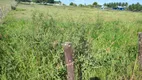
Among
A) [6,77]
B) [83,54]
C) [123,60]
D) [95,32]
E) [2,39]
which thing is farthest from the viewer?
[95,32]

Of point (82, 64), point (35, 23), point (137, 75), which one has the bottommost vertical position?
point (137, 75)

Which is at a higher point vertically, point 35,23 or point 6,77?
point 35,23

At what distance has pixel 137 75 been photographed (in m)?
4.09

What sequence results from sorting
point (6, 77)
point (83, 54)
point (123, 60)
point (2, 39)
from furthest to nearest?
point (2, 39), point (123, 60), point (83, 54), point (6, 77)

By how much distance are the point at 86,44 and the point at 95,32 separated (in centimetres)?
264

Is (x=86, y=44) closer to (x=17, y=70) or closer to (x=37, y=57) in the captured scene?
(x=37, y=57)

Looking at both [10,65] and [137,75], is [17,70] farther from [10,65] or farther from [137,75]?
[137,75]

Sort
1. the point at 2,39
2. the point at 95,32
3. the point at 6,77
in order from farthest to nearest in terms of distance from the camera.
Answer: the point at 95,32 → the point at 2,39 → the point at 6,77

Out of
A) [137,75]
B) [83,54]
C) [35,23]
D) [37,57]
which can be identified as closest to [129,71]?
[137,75]

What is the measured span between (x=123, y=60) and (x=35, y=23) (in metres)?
1.96

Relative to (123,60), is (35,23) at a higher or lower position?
higher

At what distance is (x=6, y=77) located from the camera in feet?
12.1

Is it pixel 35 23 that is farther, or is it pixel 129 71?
pixel 35 23

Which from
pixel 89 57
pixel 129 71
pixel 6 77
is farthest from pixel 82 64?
pixel 6 77
